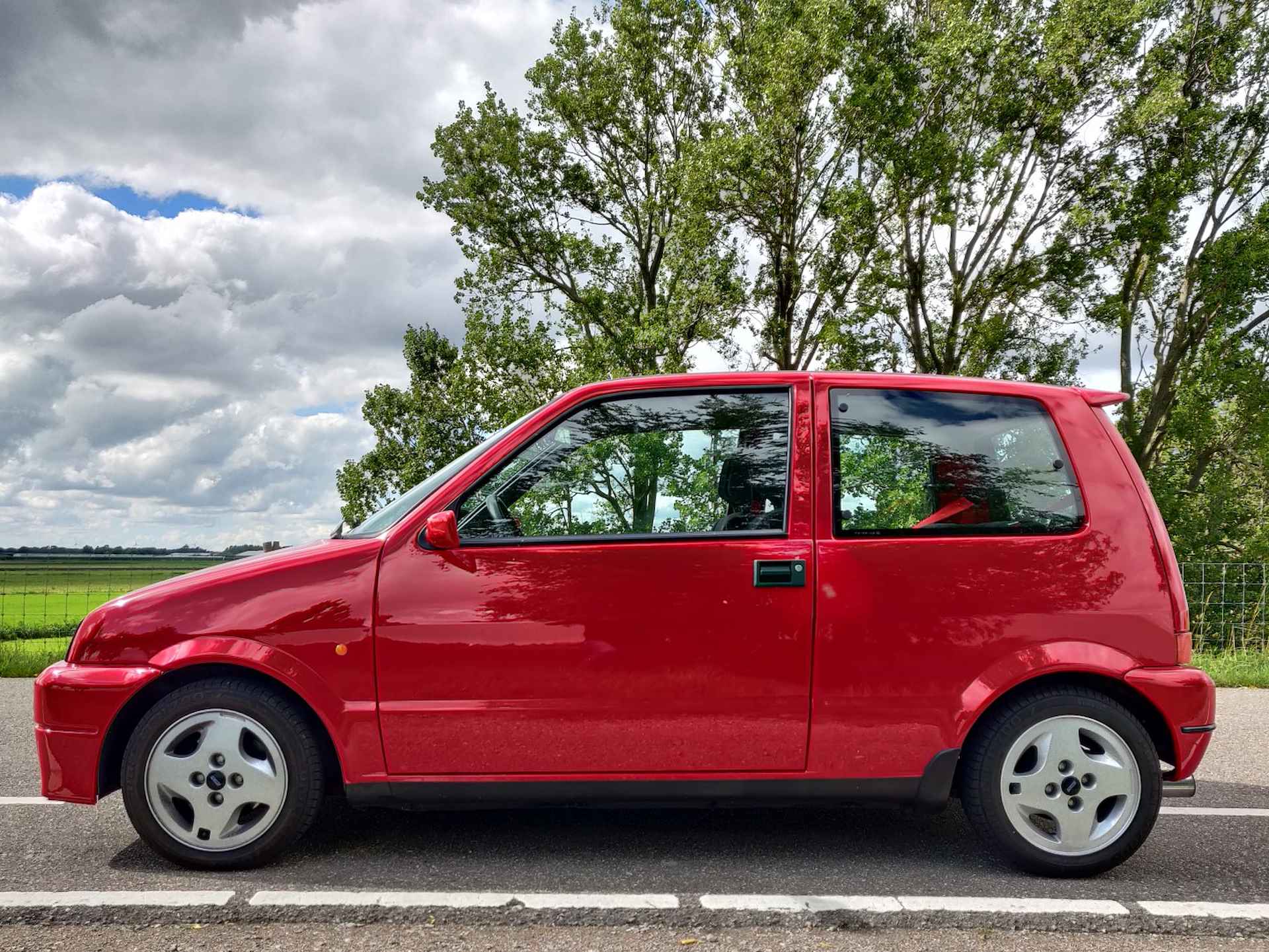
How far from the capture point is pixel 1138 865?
147 inches

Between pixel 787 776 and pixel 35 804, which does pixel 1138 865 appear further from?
pixel 35 804

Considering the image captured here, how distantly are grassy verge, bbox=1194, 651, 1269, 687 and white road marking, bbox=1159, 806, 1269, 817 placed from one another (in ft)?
14.4

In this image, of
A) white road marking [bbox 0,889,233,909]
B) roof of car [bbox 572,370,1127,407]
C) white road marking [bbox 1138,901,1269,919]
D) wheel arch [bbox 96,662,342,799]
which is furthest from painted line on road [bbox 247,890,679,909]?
roof of car [bbox 572,370,1127,407]

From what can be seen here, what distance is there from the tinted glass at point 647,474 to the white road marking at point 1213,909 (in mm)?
1830

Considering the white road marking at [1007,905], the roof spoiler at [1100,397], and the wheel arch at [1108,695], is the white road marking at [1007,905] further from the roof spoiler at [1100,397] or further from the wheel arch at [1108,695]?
the roof spoiler at [1100,397]

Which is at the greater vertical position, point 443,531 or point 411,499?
point 411,499

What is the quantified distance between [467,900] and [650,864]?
738 millimetres

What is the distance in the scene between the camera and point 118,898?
10.7 feet

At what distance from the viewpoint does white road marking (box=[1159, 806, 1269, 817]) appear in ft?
14.7

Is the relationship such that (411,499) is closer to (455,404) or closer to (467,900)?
(467,900)

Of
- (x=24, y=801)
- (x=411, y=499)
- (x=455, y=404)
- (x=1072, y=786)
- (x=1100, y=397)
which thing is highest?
(x=455, y=404)

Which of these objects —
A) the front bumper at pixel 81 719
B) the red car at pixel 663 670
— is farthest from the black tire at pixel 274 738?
the front bumper at pixel 81 719

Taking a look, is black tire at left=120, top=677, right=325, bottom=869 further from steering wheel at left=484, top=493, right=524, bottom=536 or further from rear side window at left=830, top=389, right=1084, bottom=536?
rear side window at left=830, top=389, right=1084, bottom=536

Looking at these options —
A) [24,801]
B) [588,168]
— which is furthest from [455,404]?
[24,801]
